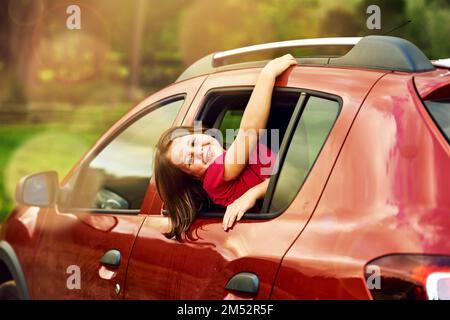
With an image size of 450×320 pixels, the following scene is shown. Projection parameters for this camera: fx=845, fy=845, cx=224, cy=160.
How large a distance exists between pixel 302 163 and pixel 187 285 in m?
0.67

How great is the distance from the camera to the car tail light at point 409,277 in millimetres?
2484

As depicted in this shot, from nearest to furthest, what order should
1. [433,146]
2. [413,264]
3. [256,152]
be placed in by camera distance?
[413,264] < [433,146] < [256,152]

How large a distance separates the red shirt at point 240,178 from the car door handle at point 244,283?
56cm

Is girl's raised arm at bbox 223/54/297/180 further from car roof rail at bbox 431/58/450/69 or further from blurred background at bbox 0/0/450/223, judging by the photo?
blurred background at bbox 0/0/450/223

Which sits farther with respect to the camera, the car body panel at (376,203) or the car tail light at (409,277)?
the car body panel at (376,203)

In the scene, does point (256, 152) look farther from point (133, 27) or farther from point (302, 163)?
point (133, 27)

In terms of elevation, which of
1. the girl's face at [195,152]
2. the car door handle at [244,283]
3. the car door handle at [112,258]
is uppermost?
the girl's face at [195,152]

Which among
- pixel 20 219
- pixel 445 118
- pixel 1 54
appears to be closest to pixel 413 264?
pixel 445 118

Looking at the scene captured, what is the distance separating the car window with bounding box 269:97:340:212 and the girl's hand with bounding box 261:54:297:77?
0.75 feet

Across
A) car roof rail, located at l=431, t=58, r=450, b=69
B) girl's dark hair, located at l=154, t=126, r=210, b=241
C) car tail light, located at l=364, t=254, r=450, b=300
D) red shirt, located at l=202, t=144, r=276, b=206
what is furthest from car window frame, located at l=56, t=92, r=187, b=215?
car tail light, located at l=364, t=254, r=450, b=300

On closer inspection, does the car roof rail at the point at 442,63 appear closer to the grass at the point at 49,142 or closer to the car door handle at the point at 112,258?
the car door handle at the point at 112,258

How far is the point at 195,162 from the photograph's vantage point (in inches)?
147

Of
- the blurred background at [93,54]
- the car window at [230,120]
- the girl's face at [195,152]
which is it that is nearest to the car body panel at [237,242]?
the girl's face at [195,152]

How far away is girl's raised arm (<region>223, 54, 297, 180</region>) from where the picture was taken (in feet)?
11.3
